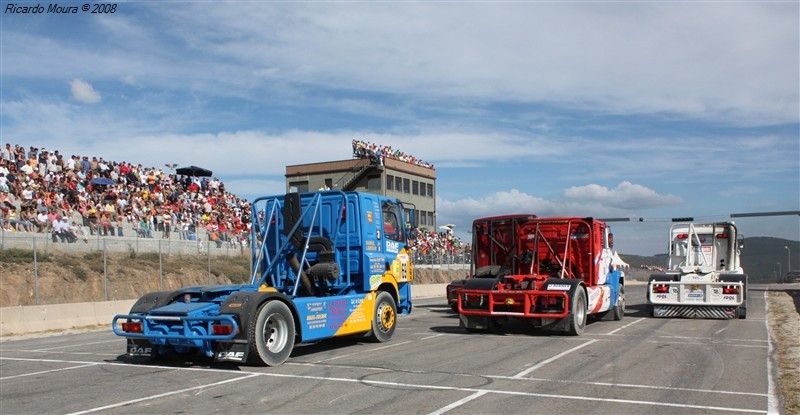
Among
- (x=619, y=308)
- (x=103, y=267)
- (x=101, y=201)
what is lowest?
(x=619, y=308)

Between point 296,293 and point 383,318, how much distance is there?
2.11m

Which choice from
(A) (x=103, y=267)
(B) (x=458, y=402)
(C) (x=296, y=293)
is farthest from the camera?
(A) (x=103, y=267)

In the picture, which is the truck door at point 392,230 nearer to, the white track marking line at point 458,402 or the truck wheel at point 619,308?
the white track marking line at point 458,402

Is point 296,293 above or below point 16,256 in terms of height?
below

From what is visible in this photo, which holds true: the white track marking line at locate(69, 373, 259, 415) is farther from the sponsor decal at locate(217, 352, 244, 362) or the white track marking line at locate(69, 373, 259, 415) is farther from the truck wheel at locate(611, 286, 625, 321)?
the truck wheel at locate(611, 286, 625, 321)

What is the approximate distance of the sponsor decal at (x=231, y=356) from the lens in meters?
10.3

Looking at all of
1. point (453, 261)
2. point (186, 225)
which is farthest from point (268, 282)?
point (453, 261)

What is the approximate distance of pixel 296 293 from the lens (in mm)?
12859

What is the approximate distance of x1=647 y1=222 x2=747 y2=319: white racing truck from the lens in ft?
63.0

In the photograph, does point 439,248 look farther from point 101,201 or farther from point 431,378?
point 431,378

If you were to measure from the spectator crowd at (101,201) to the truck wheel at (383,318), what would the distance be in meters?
15.8

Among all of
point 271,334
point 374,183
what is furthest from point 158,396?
point 374,183

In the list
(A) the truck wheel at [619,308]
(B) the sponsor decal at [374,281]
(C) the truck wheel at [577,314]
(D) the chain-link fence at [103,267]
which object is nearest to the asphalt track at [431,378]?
(C) the truck wheel at [577,314]

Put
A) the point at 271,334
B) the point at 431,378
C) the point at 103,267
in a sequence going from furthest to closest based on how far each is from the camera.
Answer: the point at 103,267
the point at 271,334
the point at 431,378
